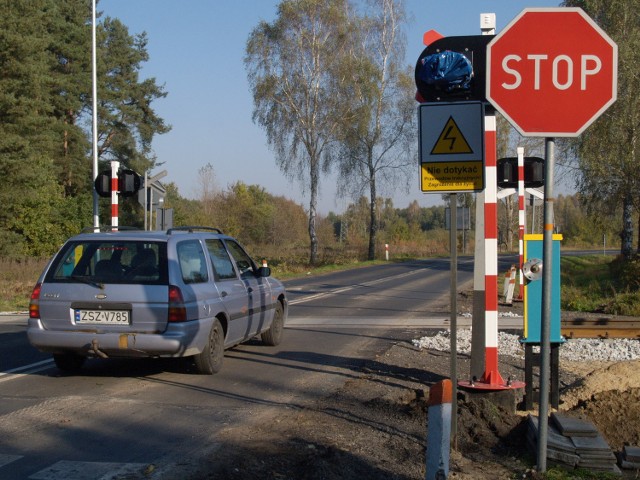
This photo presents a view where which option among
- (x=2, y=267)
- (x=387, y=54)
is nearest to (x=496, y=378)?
(x=2, y=267)

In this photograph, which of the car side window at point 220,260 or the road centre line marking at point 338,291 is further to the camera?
the road centre line marking at point 338,291

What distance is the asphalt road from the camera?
5559 mm

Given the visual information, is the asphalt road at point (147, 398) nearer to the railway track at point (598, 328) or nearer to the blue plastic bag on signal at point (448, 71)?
the railway track at point (598, 328)

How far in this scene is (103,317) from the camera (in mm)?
8273

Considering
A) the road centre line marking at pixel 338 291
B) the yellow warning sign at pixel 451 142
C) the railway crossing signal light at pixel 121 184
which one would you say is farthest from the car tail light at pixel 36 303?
the road centre line marking at pixel 338 291

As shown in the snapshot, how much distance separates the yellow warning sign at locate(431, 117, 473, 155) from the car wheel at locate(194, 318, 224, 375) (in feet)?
13.6

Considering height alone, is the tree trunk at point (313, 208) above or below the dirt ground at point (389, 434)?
above

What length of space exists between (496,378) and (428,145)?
99.4 inches

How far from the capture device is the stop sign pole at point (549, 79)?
4.65 m

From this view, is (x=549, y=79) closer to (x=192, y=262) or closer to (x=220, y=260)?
(x=192, y=262)

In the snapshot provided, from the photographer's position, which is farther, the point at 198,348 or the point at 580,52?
the point at 198,348

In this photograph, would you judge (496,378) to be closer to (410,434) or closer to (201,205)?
(410,434)

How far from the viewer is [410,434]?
6.24 m

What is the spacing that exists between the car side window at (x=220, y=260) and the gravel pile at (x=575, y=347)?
331cm
